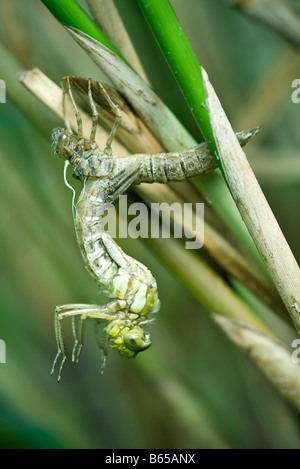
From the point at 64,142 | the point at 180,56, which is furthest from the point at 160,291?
the point at 180,56

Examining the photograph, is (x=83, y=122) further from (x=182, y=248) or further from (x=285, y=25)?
(x=285, y=25)

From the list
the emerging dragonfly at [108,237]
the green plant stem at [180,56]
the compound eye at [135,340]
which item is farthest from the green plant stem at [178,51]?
the compound eye at [135,340]

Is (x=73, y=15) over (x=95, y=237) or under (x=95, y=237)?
over

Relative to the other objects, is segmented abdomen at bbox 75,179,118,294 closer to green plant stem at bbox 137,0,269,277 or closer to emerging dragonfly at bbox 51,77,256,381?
emerging dragonfly at bbox 51,77,256,381

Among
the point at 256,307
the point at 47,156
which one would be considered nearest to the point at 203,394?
the point at 256,307

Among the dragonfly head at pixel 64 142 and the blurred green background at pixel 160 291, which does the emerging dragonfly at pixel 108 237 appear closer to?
the dragonfly head at pixel 64 142

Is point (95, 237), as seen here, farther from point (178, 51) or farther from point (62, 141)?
point (178, 51)
